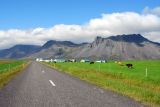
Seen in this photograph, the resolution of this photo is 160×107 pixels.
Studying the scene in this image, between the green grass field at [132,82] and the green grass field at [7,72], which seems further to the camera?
the green grass field at [7,72]

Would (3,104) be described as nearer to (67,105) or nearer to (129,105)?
(67,105)

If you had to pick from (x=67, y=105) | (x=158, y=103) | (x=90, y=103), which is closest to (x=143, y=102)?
(x=158, y=103)

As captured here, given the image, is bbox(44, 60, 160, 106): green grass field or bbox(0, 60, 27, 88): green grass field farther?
bbox(0, 60, 27, 88): green grass field

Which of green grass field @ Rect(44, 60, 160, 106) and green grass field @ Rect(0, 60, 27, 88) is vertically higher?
green grass field @ Rect(44, 60, 160, 106)

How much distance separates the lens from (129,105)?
12992 mm

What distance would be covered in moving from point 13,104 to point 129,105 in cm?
474

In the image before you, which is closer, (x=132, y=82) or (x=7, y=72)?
(x=132, y=82)

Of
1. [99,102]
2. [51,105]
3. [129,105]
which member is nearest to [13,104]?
[51,105]

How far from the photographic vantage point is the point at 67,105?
12.8 meters

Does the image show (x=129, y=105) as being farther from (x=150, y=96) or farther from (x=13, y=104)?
(x=13, y=104)

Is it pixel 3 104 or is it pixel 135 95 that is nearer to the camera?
pixel 3 104

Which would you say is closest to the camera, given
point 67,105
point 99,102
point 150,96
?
point 67,105

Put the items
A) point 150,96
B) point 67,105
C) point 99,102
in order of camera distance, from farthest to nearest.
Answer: point 150,96 → point 99,102 → point 67,105

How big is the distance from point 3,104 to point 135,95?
6.97 m
